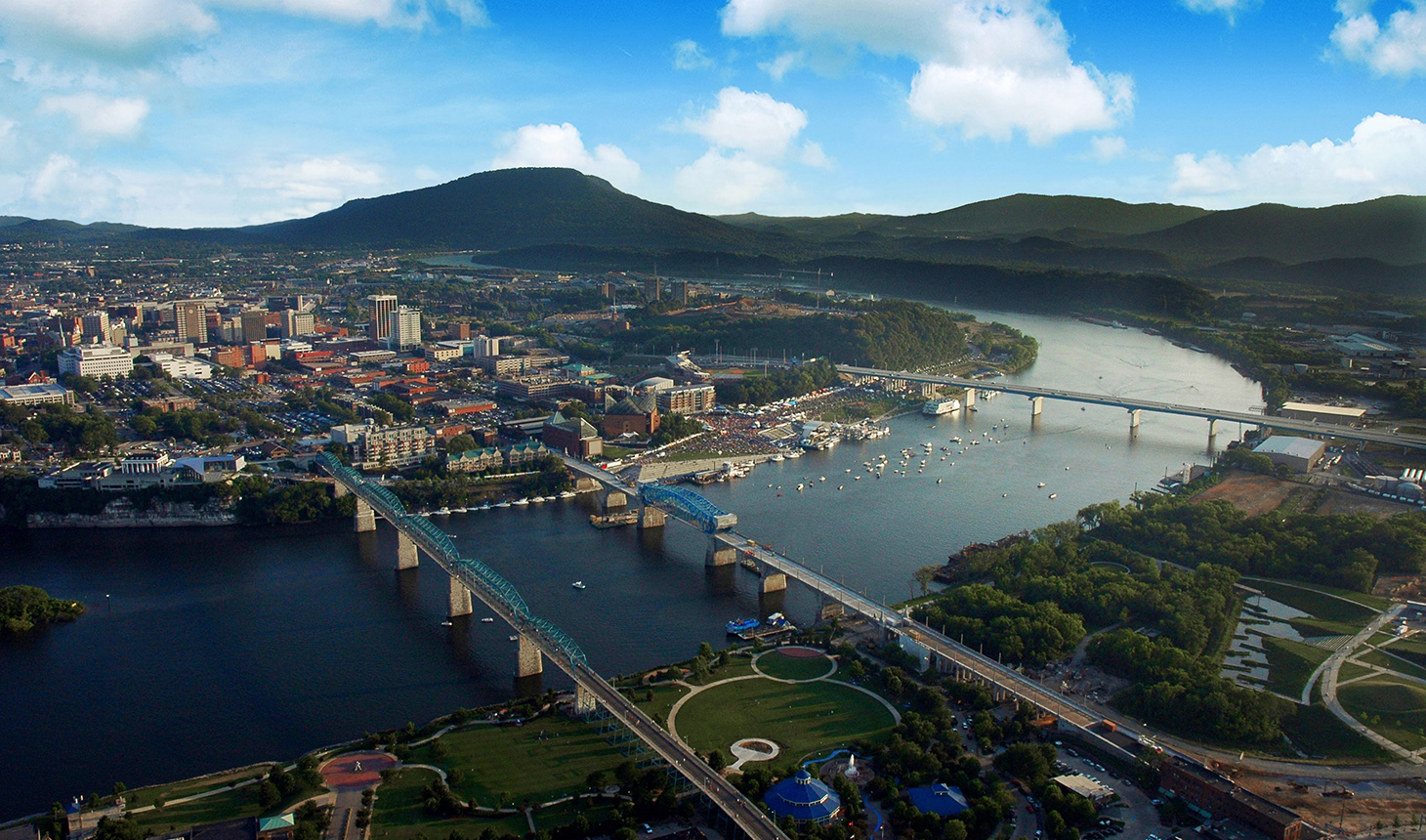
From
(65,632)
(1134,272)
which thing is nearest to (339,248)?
(1134,272)

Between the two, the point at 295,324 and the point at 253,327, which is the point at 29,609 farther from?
the point at 295,324

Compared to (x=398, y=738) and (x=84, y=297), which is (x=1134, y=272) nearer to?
(x=398, y=738)

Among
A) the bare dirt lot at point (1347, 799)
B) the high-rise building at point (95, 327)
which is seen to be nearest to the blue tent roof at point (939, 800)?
the bare dirt lot at point (1347, 799)

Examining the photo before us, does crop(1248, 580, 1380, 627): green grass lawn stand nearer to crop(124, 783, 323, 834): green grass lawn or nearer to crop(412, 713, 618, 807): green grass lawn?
crop(412, 713, 618, 807): green grass lawn

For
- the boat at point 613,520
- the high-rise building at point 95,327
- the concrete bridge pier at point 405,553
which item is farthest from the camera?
the high-rise building at point 95,327

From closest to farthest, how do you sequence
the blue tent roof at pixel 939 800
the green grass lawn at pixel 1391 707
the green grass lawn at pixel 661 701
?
the blue tent roof at pixel 939 800 → the green grass lawn at pixel 1391 707 → the green grass lawn at pixel 661 701

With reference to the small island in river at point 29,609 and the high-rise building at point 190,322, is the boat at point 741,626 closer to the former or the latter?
the small island in river at point 29,609

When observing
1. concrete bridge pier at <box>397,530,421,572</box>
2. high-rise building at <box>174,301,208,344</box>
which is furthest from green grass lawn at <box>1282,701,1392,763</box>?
high-rise building at <box>174,301,208,344</box>
